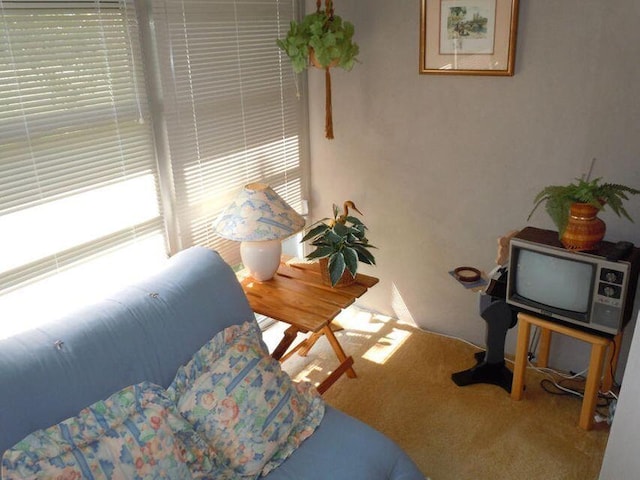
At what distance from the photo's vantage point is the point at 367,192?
10.9 ft

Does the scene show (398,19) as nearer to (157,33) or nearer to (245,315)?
(157,33)

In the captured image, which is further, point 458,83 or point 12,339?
point 458,83

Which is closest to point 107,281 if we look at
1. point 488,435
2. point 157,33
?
point 157,33

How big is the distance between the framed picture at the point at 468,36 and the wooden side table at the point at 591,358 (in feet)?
3.93

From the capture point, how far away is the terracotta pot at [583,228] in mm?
2273

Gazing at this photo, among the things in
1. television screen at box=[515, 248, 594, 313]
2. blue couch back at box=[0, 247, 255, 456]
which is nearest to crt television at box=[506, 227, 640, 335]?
television screen at box=[515, 248, 594, 313]

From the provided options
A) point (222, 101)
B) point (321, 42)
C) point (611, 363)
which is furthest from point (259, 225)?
point (611, 363)

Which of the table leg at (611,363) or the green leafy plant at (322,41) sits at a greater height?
the green leafy plant at (322,41)

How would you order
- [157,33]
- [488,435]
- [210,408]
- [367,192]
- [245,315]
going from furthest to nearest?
[367,192] → [488,435] → [157,33] → [245,315] → [210,408]

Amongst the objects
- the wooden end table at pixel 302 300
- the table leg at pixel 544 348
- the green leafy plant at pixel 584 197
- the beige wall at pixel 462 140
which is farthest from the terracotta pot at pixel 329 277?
the table leg at pixel 544 348

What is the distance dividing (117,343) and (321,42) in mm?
1712

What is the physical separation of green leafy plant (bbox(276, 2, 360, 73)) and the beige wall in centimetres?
29

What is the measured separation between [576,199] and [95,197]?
199 centimetres

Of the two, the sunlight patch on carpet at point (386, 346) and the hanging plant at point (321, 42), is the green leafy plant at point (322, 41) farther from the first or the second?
the sunlight patch on carpet at point (386, 346)
